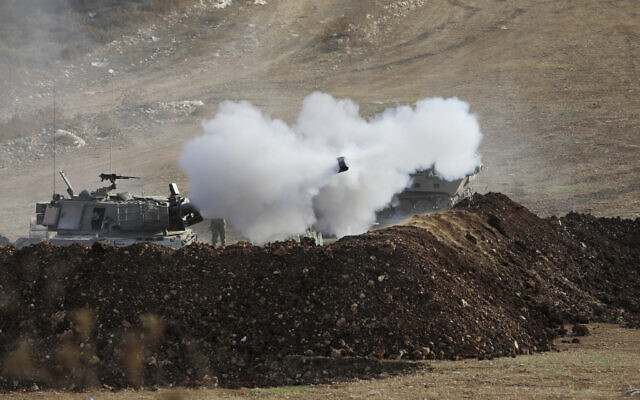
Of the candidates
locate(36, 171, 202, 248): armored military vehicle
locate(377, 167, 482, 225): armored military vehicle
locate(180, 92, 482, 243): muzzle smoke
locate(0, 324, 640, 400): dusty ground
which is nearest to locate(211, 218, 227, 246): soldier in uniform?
locate(180, 92, 482, 243): muzzle smoke

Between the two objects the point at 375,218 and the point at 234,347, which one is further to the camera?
the point at 375,218

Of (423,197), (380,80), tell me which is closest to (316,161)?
(423,197)

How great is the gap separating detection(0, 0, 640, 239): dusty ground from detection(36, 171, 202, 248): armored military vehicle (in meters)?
14.0

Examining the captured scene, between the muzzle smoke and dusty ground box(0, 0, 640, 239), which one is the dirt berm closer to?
the muzzle smoke

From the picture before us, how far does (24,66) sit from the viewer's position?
172 ft

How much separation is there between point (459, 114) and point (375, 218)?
4.44 metres

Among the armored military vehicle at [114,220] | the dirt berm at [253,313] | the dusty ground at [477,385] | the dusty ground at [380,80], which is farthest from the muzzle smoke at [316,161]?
the dusty ground at [477,385]

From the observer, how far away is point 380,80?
169 ft

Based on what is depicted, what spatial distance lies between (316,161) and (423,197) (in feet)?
24.0

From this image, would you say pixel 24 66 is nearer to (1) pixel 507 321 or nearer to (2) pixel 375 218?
(2) pixel 375 218

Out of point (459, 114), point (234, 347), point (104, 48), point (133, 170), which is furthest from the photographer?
point (104, 48)

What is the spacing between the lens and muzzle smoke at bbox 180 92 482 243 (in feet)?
74.0

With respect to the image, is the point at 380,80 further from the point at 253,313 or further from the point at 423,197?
the point at 253,313

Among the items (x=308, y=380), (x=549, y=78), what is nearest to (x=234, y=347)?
(x=308, y=380)
